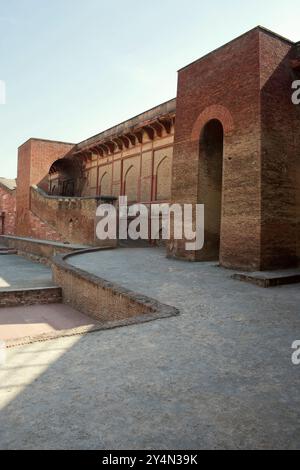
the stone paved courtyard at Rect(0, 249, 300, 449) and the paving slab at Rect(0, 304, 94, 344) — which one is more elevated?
the stone paved courtyard at Rect(0, 249, 300, 449)

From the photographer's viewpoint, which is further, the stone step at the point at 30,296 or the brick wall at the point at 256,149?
the stone step at the point at 30,296

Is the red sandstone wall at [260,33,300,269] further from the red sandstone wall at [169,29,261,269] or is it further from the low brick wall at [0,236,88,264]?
the low brick wall at [0,236,88,264]

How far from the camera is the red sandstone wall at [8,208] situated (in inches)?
957

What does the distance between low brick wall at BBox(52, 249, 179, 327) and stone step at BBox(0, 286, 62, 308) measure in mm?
266

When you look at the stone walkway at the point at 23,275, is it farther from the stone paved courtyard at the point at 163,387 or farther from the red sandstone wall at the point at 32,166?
the stone paved courtyard at the point at 163,387

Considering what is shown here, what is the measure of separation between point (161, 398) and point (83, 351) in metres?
1.22

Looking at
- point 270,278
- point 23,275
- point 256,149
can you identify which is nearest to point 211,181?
point 256,149

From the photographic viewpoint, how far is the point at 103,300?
696 cm

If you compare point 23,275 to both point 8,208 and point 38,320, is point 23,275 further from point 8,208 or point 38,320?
point 8,208

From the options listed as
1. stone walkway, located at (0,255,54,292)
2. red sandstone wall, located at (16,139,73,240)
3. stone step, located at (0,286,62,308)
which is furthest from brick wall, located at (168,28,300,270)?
red sandstone wall, located at (16,139,73,240)

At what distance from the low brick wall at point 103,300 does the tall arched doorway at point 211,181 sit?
3.74 meters

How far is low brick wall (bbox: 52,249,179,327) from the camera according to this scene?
508cm

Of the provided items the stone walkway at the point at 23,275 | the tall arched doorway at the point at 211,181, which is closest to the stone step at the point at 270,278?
the tall arched doorway at the point at 211,181

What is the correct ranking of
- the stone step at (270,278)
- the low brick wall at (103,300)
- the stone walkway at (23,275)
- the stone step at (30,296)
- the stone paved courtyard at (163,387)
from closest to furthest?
the stone paved courtyard at (163,387) → the low brick wall at (103,300) → the stone step at (270,278) → the stone step at (30,296) → the stone walkway at (23,275)
